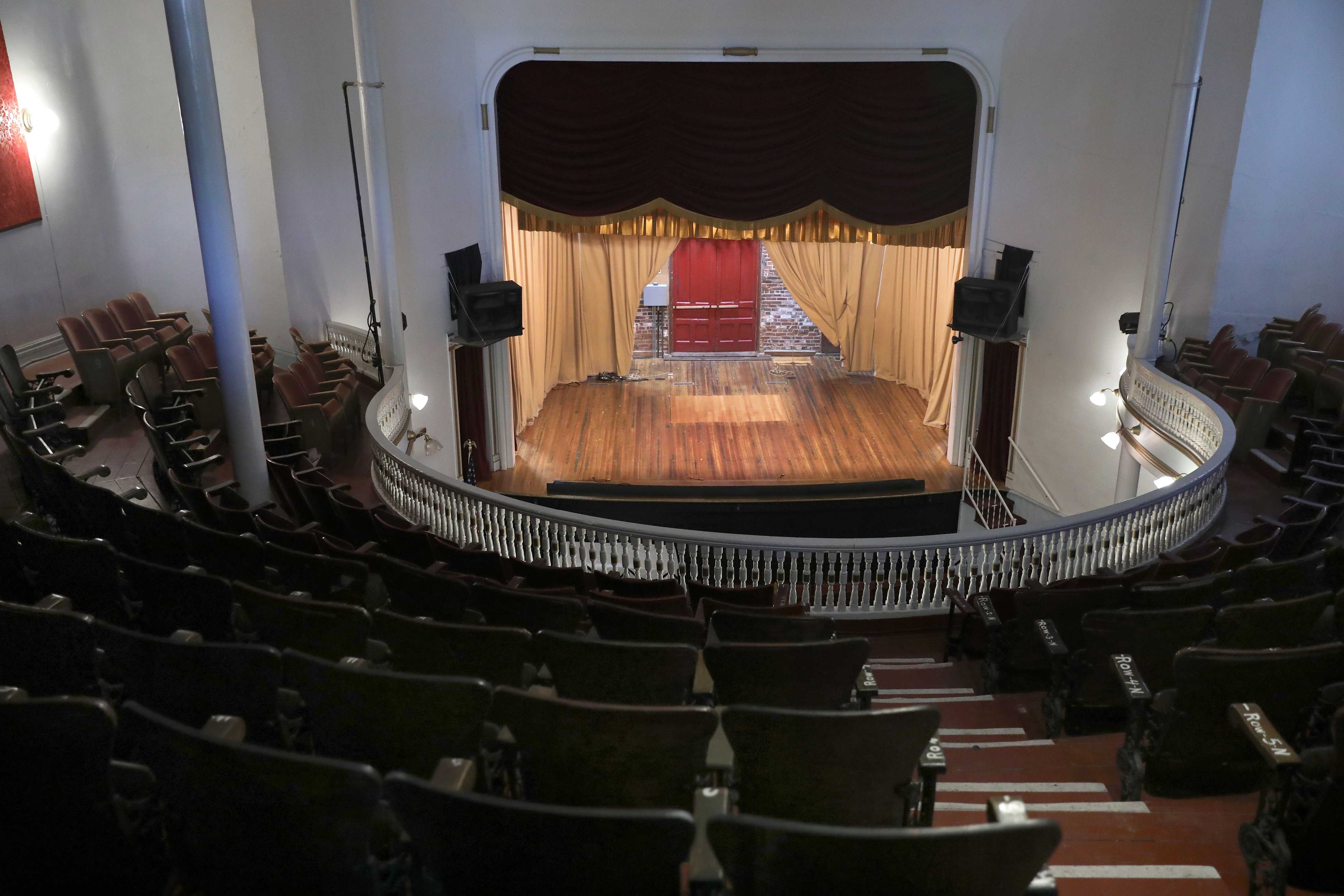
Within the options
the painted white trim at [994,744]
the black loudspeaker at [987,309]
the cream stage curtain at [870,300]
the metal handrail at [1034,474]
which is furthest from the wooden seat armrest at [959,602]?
the cream stage curtain at [870,300]

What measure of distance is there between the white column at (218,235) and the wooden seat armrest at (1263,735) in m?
5.51

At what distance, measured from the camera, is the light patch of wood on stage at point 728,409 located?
1521 cm

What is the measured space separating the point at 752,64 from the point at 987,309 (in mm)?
4206

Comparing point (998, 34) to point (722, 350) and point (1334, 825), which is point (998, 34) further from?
point (1334, 825)

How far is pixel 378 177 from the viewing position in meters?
9.90

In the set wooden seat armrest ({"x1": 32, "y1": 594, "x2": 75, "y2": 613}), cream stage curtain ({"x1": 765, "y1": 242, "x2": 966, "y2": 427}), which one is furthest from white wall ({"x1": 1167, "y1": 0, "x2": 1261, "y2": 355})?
wooden seat armrest ({"x1": 32, "y1": 594, "x2": 75, "y2": 613})

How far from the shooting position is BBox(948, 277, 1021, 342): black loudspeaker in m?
12.4

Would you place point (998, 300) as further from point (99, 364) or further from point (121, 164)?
point (121, 164)

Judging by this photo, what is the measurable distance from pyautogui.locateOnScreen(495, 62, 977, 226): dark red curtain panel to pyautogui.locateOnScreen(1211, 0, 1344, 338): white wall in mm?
3448

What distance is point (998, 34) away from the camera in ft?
40.5

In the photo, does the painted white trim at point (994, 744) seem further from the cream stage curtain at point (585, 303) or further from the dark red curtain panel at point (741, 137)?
the cream stage curtain at point (585, 303)

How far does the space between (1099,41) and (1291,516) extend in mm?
6641

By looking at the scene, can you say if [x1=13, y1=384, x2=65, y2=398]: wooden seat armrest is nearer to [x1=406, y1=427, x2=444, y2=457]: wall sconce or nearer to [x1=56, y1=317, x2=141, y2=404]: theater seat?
[x1=56, y1=317, x2=141, y2=404]: theater seat

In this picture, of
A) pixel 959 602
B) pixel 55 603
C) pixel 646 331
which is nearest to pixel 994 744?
pixel 959 602
